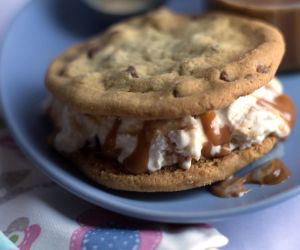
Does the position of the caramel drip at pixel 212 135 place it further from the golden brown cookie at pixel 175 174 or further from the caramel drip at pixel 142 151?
the caramel drip at pixel 142 151

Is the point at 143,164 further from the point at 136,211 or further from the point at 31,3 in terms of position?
the point at 31,3

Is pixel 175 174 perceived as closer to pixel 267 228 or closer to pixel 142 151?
pixel 142 151

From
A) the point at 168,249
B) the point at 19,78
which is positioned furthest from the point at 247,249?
the point at 19,78

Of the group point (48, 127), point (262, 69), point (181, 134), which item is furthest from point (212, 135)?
point (48, 127)

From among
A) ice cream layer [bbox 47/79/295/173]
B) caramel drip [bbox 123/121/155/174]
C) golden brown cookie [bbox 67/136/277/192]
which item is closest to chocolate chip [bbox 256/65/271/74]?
ice cream layer [bbox 47/79/295/173]

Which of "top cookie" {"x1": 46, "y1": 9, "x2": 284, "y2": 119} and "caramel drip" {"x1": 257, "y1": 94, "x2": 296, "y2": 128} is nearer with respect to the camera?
"top cookie" {"x1": 46, "y1": 9, "x2": 284, "y2": 119}

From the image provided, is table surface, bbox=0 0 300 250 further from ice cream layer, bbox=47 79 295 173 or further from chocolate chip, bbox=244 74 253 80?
chocolate chip, bbox=244 74 253 80
